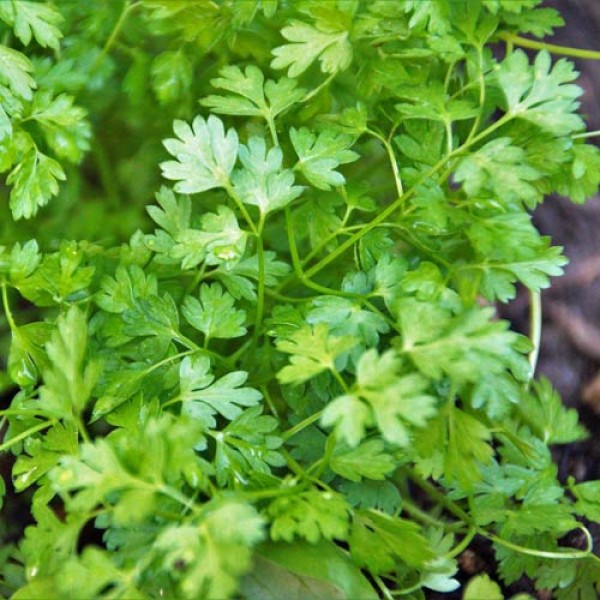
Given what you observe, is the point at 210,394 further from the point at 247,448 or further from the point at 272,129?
the point at 272,129

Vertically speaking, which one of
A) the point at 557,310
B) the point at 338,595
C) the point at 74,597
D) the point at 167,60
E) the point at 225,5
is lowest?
the point at 557,310

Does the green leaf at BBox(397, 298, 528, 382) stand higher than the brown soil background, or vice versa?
the green leaf at BBox(397, 298, 528, 382)

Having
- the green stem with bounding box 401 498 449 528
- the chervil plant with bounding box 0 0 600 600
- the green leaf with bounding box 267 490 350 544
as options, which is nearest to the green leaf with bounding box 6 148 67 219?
the chervil plant with bounding box 0 0 600 600

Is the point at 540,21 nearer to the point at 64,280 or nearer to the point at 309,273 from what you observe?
the point at 309,273

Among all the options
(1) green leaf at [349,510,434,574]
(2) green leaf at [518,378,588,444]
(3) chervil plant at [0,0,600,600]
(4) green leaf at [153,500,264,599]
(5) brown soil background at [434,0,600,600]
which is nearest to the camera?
(4) green leaf at [153,500,264,599]

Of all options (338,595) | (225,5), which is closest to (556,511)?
(338,595)

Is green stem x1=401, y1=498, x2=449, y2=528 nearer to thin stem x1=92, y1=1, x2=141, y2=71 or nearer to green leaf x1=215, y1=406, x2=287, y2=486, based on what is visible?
green leaf x1=215, y1=406, x2=287, y2=486

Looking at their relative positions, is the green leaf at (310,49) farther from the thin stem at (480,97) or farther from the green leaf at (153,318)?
the green leaf at (153,318)

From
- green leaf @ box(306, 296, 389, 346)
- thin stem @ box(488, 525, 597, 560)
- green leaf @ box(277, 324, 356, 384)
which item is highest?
green leaf @ box(277, 324, 356, 384)
